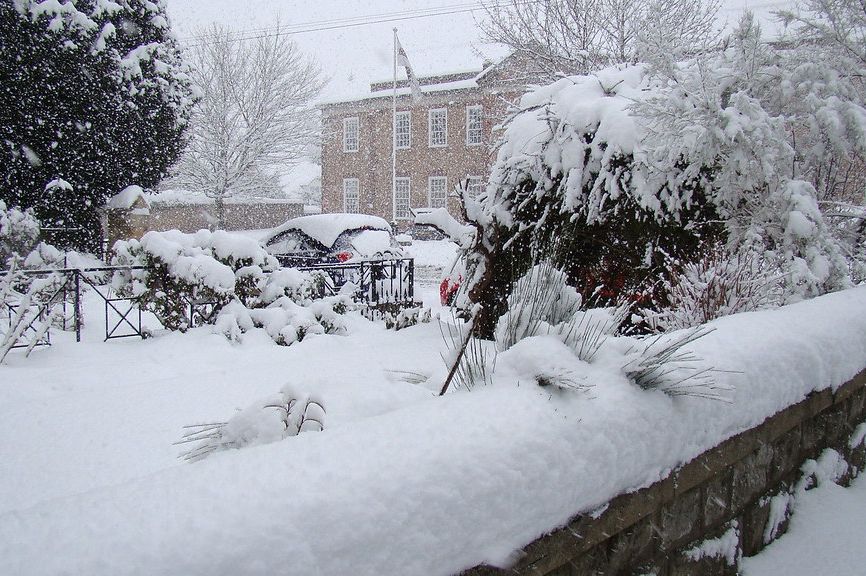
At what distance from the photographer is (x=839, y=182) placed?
6199mm

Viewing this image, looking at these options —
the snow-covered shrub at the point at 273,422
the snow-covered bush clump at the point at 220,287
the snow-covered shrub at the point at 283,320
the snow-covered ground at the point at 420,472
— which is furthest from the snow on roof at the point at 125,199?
the snow-covered shrub at the point at 273,422

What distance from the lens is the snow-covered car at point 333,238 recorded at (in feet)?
41.3

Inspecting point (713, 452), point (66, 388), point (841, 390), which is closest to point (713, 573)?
point (713, 452)

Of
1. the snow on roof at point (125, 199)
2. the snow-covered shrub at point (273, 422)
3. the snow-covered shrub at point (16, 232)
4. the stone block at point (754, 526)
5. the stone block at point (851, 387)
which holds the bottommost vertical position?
the stone block at point (754, 526)

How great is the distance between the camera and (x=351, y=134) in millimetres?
33750

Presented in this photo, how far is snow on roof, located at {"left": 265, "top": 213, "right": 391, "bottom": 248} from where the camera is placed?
42.2ft

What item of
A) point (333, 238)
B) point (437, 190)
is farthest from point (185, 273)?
point (437, 190)

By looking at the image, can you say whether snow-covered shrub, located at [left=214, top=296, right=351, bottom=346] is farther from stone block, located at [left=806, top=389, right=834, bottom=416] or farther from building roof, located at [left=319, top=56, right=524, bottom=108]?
building roof, located at [left=319, top=56, right=524, bottom=108]

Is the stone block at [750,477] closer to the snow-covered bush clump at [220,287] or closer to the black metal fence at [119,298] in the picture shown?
the snow-covered bush clump at [220,287]

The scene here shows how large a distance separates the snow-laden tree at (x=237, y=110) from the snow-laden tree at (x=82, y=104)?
36.1ft

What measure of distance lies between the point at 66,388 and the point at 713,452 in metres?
5.08

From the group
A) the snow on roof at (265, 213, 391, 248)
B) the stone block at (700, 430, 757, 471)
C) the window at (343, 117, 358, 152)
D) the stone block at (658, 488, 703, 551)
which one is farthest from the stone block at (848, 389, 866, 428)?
the window at (343, 117, 358, 152)

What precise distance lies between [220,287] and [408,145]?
86.6 ft

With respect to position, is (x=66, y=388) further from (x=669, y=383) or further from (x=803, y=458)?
(x=803, y=458)
